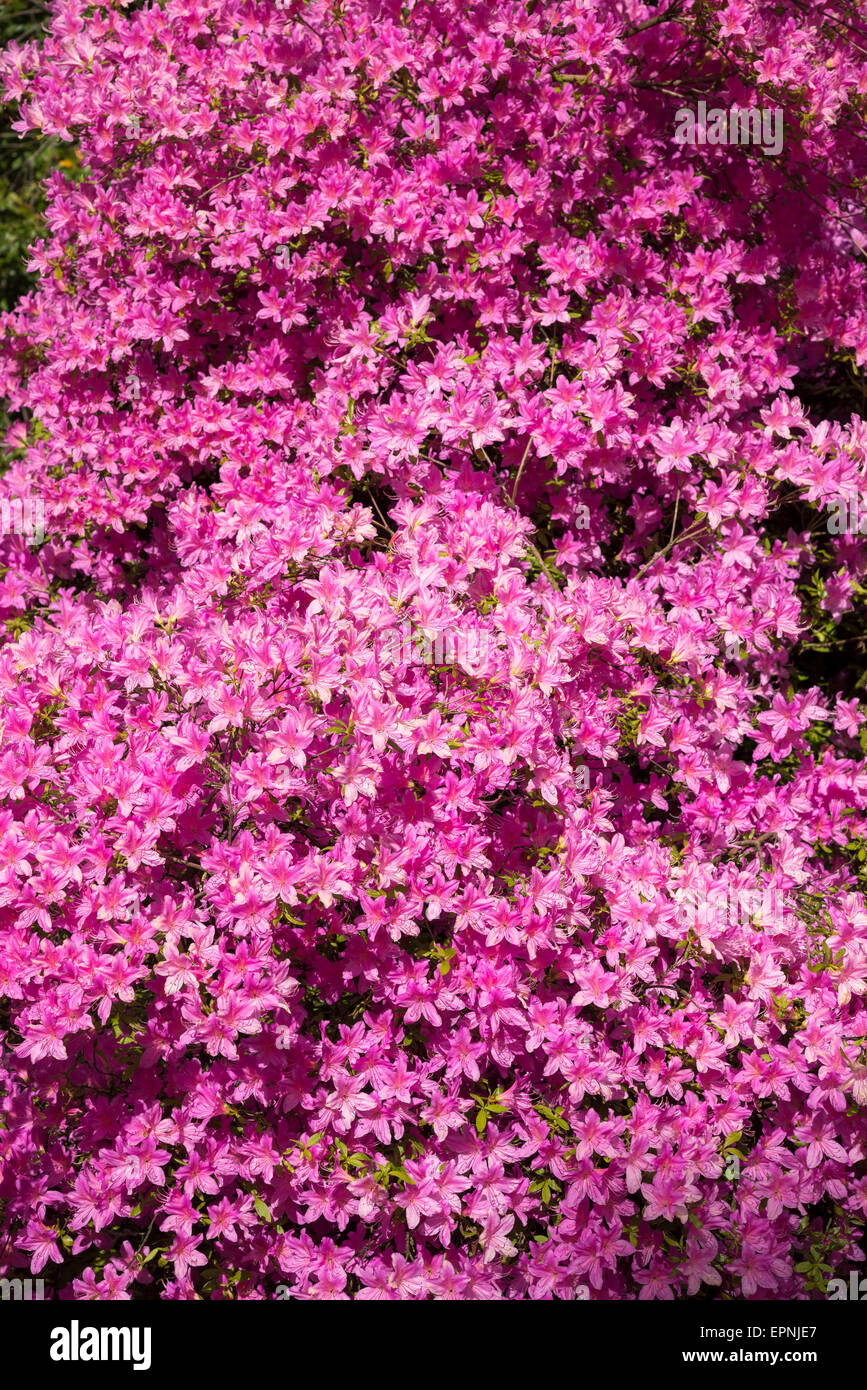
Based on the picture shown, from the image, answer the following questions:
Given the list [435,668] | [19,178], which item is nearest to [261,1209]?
[435,668]

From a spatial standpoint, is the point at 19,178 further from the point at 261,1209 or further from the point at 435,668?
the point at 261,1209

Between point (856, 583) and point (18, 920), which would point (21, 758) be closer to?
point (18, 920)

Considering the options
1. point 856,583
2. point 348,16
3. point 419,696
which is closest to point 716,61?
point 348,16

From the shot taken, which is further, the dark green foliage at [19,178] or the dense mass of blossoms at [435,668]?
the dark green foliage at [19,178]

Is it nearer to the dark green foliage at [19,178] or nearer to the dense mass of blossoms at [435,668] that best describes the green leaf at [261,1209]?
the dense mass of blossoms at [435,668]

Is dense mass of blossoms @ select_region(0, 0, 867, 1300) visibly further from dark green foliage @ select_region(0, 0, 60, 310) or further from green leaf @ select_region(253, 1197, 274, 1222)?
dark green foliage @ select_region(0, 0, 60, 310)

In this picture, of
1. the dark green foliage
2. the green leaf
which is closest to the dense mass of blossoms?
the green leaf

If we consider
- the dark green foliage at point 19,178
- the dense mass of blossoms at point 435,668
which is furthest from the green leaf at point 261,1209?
the dark green foliage at point 19,178

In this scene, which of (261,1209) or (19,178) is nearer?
(261,1209)
